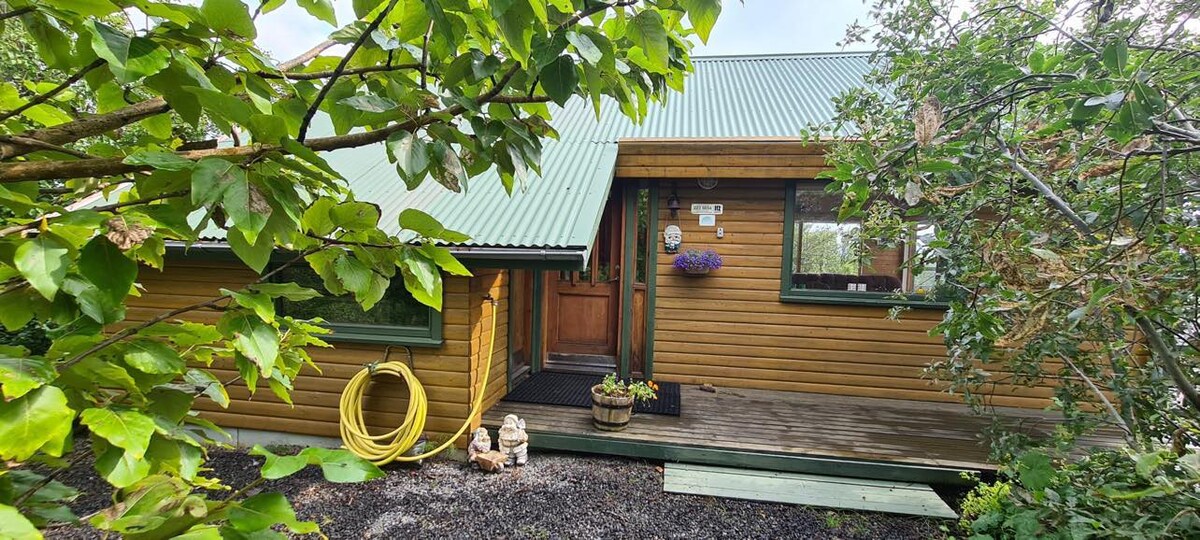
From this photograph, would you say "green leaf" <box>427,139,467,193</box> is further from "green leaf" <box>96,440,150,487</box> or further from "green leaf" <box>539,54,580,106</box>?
"green leaf" <box>96,440,150,487</box>

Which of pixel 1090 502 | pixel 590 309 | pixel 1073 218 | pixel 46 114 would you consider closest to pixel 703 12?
pixel 46 114

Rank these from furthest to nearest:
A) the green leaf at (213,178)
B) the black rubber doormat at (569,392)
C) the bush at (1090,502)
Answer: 1. the black rubber doormat at (569,392)
2. the bush at (1090,502)
3. the green leaf at (213,178)

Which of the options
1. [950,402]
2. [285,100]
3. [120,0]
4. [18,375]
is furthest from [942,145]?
[950,402]

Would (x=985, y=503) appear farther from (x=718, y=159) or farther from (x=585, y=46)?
(x=585, y=46)

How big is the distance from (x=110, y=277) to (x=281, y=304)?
383cm

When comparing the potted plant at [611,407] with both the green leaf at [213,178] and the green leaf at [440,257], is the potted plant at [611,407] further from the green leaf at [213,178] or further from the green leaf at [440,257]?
the green leaf at [213,178]

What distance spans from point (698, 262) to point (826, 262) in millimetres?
1222

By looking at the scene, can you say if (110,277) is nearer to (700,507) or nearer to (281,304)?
(700,507)

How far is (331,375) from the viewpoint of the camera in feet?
11.9

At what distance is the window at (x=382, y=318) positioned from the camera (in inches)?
137

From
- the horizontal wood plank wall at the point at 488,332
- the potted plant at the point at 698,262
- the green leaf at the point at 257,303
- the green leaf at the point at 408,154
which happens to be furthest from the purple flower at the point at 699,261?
the green leaf at the point at 257,303

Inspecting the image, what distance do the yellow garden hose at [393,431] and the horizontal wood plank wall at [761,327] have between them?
7.11ft

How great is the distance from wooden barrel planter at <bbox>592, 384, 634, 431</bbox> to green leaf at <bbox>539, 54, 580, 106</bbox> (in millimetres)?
3021

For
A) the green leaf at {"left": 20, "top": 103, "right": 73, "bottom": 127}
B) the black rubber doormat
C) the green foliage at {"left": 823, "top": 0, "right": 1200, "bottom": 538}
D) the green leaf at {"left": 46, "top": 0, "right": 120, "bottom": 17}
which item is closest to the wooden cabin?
the black rubber doormat
